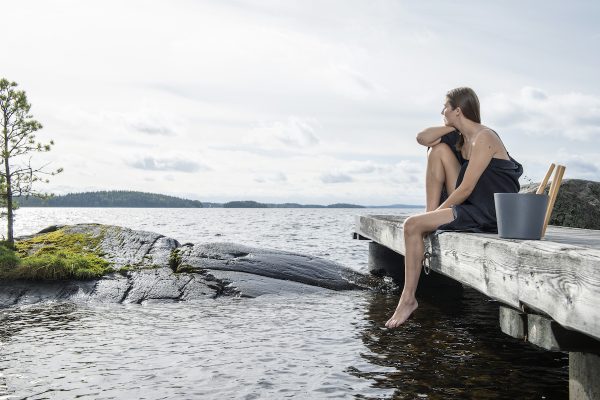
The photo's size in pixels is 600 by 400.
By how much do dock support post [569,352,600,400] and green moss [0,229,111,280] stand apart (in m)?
9.06

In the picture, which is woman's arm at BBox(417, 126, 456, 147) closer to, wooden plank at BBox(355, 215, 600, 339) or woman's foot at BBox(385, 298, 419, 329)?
wooden plank at BBox(355, 215, 600, 339)

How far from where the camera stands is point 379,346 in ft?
23.0

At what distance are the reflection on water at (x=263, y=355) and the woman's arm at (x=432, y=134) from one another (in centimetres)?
251

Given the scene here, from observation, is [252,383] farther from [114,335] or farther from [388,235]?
[388,235]

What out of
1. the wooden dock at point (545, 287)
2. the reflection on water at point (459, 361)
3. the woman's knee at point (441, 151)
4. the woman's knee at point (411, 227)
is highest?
the woman's knee at point (441, 151)

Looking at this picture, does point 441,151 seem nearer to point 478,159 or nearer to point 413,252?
point 478,159

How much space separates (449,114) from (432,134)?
0.51m

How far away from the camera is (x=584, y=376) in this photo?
161 inches

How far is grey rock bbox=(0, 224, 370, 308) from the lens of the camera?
33.8 feet

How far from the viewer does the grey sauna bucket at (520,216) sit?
182 inches

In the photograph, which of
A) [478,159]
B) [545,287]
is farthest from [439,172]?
[545,287]

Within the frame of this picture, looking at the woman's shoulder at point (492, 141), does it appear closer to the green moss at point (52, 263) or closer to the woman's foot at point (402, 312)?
the woman's foot at point (402, 312)

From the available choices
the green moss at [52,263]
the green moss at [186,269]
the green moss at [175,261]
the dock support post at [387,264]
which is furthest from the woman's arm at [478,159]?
the green moss at [52,263]

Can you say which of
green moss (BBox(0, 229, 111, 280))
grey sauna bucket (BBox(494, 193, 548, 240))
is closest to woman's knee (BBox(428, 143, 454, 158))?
grey sauna bucket (BBox(494, 193, 548, 240))
